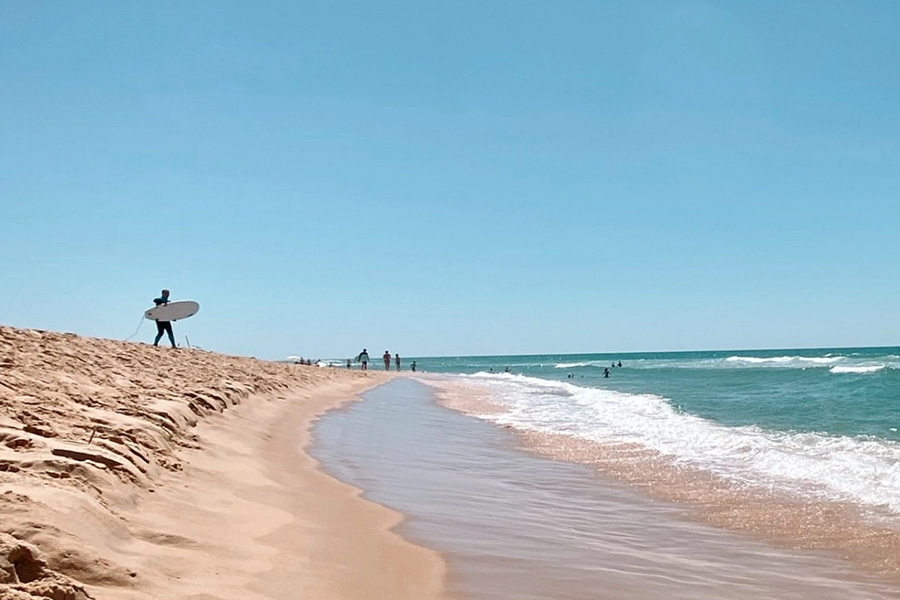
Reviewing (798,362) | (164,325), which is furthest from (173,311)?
(798,362)

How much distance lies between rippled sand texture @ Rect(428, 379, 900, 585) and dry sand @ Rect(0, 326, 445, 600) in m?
3.32

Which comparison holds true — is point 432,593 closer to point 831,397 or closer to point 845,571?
point 845,571

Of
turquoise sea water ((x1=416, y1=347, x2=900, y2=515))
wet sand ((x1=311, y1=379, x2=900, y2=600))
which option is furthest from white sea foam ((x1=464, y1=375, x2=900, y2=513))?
wet sand ((x1=311, y1=379, x2=900, y2=600))

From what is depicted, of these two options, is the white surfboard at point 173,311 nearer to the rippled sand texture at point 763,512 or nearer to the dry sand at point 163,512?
the dry sand at point 163,512

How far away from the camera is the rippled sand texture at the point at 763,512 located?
19.3 feet

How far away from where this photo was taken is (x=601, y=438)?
13.2 meters

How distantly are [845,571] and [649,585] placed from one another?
1756 mm

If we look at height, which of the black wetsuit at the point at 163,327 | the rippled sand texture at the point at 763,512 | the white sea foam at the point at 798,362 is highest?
the black wetsuit at the point at 163,327

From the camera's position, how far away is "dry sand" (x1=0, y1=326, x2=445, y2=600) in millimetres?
3383

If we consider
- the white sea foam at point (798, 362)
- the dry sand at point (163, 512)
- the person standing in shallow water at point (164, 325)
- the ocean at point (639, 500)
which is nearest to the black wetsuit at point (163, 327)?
the person standing in shallow water at point (164, 325)

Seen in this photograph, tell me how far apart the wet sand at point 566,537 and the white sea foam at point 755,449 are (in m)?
1.89

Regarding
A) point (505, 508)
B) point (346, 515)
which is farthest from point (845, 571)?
point (346, 515)

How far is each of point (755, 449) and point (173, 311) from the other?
17246 millimetres

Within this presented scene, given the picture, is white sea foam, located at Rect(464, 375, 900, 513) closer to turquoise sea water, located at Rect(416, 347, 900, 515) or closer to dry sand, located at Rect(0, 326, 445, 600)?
turquoise sea water, located at Rect(416, 347, 900, 515)
